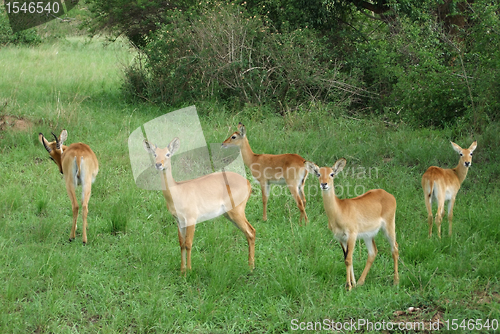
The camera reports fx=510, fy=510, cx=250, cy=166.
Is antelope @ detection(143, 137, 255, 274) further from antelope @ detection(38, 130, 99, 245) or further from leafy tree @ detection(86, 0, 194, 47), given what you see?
leafy tree @ detection(86, 0, 194, 47)

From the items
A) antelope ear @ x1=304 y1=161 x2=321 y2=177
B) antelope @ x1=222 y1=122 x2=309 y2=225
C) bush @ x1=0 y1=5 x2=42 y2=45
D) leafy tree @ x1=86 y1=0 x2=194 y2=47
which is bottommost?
antelope @ x1=222 y1=122 x2=309 y2=225

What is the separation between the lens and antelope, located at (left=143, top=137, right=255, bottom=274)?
4.58m

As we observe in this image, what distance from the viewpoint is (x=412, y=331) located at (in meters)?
3.69

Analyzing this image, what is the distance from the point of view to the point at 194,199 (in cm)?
464

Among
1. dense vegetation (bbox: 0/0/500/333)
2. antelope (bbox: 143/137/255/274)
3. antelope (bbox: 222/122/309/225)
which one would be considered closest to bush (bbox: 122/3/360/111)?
dense vegetation (bbox: 0/0/500/333)

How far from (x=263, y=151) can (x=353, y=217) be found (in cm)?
376

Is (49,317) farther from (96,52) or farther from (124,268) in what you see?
(96,52)

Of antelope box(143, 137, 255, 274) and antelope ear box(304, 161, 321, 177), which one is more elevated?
antelope ear box(304, 161, 321, 177)

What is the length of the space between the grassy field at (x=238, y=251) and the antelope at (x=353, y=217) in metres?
0.26

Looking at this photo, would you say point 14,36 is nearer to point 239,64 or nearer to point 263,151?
point 239,64

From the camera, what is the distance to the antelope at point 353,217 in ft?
14.1

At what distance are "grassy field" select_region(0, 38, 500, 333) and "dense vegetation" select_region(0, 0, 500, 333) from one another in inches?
0.7

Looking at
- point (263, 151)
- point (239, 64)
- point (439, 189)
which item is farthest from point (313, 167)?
point (239, 64)

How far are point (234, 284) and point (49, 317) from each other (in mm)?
1478
